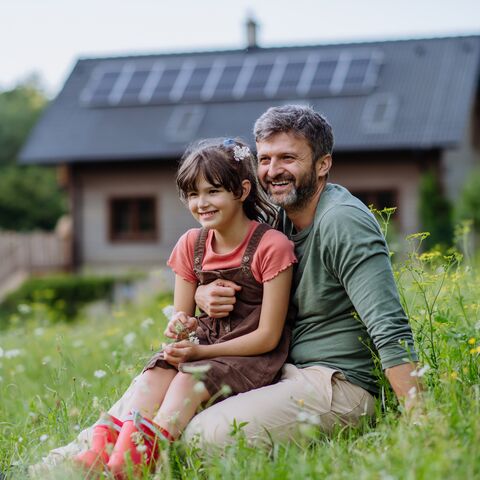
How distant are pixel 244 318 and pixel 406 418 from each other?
3.07 ft

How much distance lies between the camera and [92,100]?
25.9 m

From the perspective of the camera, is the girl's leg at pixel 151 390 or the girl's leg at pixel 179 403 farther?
the girl's leg at pixel 151 390

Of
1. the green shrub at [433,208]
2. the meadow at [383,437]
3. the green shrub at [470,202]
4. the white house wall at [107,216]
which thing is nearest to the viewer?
the meadow at [383,437]

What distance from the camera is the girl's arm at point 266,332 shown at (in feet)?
13.1

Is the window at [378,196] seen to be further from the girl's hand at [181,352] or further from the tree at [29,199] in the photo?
the girl's hand at [181,352]

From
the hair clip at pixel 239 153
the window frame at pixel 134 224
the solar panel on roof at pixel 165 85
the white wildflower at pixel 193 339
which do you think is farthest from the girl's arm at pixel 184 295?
the solar panel on roof at pixel 165 85

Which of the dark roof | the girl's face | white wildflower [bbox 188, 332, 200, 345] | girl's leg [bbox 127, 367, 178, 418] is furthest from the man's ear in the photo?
the dark roof

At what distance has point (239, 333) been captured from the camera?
4109 millimetres

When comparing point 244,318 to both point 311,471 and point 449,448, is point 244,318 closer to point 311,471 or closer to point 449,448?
point 311,471

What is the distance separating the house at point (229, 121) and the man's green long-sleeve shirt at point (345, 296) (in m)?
19.0

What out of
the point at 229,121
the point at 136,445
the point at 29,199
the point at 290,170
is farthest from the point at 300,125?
the point at 29,199

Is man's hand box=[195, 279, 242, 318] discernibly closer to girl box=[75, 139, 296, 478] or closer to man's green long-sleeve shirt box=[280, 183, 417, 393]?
girl box=[75, 139, 296, 478]

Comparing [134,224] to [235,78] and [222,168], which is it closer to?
[235,78]

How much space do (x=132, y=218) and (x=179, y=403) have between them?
22.3 metres
